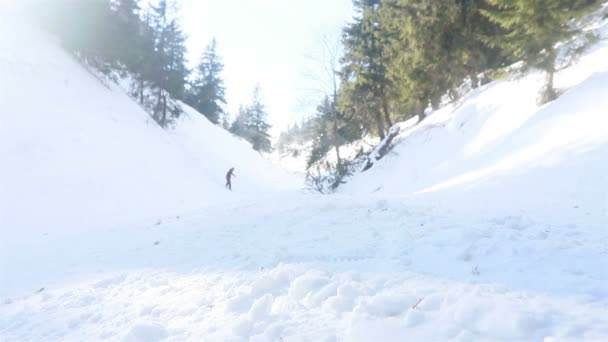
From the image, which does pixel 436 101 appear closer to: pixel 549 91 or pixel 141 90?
pixel 549 91

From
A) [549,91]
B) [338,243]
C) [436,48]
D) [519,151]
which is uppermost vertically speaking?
[436,48]

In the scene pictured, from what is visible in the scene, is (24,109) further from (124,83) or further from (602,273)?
(602,273)

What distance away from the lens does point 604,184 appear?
19.1ft

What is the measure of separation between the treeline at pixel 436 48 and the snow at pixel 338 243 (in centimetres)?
189

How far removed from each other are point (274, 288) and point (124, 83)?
28.7 meters

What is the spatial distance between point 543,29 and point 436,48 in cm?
741

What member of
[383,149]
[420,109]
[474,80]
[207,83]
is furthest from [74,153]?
[207,83]

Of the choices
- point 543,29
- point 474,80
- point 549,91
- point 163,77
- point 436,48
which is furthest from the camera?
point 163,77

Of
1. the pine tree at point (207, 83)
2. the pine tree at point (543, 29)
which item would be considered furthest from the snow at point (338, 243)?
A: the pine tree at point (207, 83)

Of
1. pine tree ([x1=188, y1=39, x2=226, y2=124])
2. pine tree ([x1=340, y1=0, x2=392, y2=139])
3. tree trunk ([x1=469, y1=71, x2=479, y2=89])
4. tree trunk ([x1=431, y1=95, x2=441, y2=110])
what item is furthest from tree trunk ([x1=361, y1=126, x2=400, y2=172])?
pine tree ([x1=188, y1=39, x2=226, y2=124])

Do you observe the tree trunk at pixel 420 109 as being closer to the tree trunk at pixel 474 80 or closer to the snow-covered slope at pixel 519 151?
the snow-covered slope at pixel 519 151

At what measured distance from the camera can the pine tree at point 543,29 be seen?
9164 mm

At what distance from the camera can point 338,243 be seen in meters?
5.35

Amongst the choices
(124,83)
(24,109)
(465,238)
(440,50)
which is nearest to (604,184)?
(465,238)
